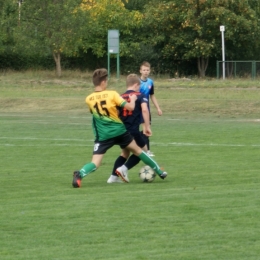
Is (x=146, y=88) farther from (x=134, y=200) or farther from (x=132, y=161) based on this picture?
(x=134, y=200)

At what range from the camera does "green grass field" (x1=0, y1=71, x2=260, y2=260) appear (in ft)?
23.6

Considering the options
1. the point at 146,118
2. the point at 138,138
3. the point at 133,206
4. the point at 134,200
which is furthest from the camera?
the point at 146,118

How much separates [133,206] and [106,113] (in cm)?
232

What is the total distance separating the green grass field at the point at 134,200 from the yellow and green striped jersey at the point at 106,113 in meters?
0.78

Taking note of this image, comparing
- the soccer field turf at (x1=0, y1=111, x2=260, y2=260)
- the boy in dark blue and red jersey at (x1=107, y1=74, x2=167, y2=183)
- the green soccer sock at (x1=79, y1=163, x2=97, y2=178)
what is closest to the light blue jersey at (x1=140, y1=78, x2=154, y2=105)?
the soccer field turf at (x1=0, y1=111, x2=260, y2=260)

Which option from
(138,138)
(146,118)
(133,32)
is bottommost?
(138,138)

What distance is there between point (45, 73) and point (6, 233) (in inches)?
1898

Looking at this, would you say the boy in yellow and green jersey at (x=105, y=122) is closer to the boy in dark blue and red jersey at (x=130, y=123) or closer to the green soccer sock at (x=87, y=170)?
the green soccer sock at (x=87, y=170)

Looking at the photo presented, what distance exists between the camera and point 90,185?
11.7 metres

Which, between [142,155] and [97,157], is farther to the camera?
[142,155]

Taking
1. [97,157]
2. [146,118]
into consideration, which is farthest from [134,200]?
[146,118]

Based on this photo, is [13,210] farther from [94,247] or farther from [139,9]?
[139,9]

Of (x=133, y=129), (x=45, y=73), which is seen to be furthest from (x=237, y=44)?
(x=133, y=129)

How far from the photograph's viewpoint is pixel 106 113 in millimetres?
11336
